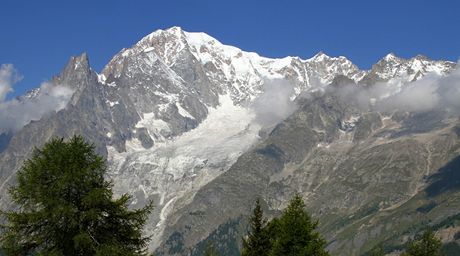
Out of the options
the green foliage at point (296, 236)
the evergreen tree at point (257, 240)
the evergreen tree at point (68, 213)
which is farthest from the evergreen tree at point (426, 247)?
the evergreen tree at point (68, 213)

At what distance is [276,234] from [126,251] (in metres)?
18.3

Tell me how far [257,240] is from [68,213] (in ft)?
68.8

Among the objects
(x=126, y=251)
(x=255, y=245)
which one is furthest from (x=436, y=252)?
(x=126, y=251)

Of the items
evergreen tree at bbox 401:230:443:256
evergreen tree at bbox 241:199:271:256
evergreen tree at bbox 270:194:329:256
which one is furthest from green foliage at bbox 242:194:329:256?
evergreen tree at bbox 401:230:443:256

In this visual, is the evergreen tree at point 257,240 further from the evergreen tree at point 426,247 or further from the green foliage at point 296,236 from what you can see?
the evergreen tree at point 426,247

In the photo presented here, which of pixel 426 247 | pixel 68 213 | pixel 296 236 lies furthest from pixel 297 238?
pixel 426 247

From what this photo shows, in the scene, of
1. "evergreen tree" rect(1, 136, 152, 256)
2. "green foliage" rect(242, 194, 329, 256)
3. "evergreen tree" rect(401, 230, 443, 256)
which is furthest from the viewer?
"evergreen tree" rect(401, 230, 443, 256)

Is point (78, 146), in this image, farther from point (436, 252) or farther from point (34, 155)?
point (436, 252)

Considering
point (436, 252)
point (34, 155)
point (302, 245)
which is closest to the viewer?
point (34, 155)

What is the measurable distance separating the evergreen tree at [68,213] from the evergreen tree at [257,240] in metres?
17.7

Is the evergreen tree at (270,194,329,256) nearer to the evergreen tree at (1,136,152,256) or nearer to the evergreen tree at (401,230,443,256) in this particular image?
the evergreen tree at (1,136,152,256)

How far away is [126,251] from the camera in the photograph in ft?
90.6

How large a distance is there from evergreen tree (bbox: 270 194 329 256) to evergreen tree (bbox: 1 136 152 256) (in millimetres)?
13700

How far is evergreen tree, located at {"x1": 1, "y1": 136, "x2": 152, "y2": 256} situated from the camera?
2727 centimetres
